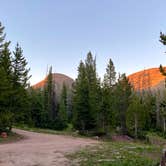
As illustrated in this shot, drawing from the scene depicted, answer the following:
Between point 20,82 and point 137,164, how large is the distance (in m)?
22.9

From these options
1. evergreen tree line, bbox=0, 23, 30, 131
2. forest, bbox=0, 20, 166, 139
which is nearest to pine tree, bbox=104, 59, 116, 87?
forest, bbox=0, 20, 166, 139

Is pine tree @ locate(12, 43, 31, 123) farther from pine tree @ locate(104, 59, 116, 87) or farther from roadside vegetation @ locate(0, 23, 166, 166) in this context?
pine tree @ locate(104, 59, 116, 87)

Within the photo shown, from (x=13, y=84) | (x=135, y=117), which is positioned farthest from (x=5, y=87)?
(x=135, y=117)

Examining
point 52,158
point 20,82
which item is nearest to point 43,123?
point 20,82

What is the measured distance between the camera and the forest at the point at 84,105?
30.1m

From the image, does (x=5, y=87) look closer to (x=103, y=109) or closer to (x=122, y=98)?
(x=103, y=109)

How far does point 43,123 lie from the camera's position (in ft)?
189

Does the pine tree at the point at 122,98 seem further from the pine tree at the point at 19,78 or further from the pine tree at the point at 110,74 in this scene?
the pine tree at the point at 19,78

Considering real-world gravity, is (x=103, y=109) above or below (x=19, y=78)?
→ below

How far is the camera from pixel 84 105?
4162 centimetres

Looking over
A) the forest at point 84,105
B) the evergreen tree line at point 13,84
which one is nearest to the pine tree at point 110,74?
the forest at point 84,105

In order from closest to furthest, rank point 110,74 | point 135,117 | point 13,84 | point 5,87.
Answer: point 5,87 → point 13,84 → point 135,117 → point 110,74

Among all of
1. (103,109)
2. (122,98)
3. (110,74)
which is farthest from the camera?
(110,74)

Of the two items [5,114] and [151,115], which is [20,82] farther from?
[151,115]
